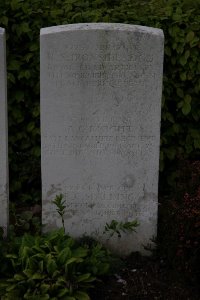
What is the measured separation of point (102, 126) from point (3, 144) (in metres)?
0.72

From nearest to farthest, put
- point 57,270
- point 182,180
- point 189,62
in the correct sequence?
point 57,270 < point 182,180 < point 189,62

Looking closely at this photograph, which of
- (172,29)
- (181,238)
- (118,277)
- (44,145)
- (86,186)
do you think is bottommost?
(118,277)

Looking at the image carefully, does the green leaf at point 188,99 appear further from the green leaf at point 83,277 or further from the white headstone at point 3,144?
the green leaf at point 83,277

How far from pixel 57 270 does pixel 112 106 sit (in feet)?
A: 4.01

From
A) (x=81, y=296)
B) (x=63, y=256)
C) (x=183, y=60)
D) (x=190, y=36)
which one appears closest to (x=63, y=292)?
(x=81, y=296)

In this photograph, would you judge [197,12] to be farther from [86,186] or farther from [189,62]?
[86,186]

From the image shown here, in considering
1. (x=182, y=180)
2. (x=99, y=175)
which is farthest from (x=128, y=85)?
(x=182, y=180)

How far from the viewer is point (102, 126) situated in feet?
15.4

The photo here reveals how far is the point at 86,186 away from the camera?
4.82 meters

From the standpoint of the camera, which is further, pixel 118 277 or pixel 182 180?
pixel 182 180

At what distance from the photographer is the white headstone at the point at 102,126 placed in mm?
4555

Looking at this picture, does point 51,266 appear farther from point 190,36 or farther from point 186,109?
point 190,36

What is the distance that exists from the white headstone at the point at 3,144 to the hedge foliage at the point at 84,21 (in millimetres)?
954

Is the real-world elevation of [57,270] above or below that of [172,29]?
below
